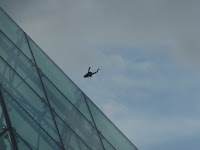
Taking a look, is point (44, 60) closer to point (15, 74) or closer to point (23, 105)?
point (15, 74)

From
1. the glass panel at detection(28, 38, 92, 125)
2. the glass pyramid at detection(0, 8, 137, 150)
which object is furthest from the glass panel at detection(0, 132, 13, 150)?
the glass panel at detection(28, 38, 92, 125)

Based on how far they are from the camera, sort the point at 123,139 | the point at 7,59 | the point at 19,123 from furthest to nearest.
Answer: the point at 123,139
the point at 7,59
the point at 19,123

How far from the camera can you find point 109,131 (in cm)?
1490

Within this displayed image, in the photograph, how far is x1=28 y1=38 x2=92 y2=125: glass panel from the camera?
14.3 m

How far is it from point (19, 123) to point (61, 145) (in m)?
2.06

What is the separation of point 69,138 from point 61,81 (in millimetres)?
3895

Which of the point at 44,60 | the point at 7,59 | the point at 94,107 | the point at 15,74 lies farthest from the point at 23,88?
the point at 94,107

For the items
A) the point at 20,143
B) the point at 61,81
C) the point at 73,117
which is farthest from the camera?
the point at 61,81

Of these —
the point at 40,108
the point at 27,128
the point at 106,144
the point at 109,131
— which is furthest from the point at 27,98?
the point at 109,131

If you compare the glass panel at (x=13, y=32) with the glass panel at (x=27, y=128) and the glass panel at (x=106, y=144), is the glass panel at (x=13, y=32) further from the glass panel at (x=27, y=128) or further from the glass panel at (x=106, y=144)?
the glass panel at (x=106, y=144)

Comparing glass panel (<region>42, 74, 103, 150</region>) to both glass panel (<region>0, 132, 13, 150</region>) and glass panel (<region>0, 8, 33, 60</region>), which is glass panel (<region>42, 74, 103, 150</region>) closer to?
glass panel (<region>0, 8, 33, 60</region>)

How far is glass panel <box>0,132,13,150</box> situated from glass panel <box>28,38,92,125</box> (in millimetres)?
5541

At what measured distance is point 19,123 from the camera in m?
9.50

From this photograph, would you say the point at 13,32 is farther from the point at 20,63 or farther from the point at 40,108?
the point at 40,108
